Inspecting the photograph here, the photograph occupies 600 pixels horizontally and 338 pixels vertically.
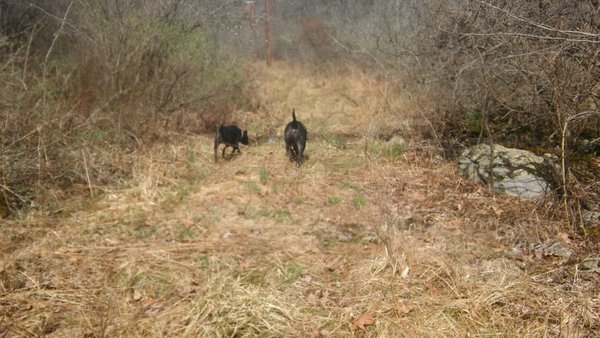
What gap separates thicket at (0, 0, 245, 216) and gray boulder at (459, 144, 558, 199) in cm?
486

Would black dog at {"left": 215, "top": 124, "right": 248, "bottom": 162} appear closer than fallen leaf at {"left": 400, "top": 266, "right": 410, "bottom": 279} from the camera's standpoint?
No

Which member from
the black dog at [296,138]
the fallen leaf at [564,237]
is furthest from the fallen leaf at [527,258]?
the black dog at [296,138]

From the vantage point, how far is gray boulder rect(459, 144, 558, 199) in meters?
5.57

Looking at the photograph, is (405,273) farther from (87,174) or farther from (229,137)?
(229,137)

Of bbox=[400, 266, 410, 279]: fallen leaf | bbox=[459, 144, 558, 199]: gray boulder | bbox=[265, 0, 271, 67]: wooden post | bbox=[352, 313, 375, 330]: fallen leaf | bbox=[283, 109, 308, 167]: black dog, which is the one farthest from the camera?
bbox=[265, 0, 271, 67]: wooden post

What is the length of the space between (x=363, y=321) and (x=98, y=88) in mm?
6319

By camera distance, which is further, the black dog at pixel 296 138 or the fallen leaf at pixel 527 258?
→ the black dog at pixel 296 138

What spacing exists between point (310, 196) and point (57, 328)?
3.33 metres

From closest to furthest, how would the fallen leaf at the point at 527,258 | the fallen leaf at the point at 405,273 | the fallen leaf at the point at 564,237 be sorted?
the fallen leaf at the point at 405,273 → the fallen leaf at the point at 527,258 → the fallen leaf at the point at 564,237

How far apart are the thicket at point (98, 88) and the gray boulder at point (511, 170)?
4.86 meters

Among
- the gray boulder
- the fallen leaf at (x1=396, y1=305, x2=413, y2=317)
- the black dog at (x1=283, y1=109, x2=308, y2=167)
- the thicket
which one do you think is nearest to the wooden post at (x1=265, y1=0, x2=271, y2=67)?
the thicket

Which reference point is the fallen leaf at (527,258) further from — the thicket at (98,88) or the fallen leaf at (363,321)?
the thicket at (98,88)

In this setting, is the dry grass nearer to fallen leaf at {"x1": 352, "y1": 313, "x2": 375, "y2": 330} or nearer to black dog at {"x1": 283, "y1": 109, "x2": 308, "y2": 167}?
fallen leaf at {"x1": 352, "y1": 313, "x2": 375, "y2": 330}

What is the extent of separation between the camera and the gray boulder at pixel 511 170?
18.3 feet
